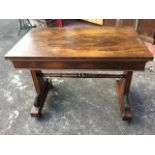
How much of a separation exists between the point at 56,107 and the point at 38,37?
2.37 feet

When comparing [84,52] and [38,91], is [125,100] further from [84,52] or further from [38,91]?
[38,91]

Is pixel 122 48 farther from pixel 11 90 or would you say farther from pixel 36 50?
pixel 11 90

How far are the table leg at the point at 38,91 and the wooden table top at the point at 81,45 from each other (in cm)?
31

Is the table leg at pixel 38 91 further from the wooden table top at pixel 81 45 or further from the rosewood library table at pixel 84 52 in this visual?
the wooden table top at pixel 81 45

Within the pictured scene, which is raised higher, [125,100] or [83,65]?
[83,65]

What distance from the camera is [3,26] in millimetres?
4109

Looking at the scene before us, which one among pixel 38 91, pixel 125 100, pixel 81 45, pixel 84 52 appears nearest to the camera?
pixel 84 52

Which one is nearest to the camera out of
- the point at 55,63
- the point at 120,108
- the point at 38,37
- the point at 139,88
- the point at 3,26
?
the point at 55,63

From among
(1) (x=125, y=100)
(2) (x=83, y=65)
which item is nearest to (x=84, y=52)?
(2) (x=83, y=65)

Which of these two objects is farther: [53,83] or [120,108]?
[53,83]

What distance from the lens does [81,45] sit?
1.29 metres

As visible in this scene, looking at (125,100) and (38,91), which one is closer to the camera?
(125,100)

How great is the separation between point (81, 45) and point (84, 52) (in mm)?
131

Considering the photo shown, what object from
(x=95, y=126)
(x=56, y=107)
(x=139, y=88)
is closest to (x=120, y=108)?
(x=95, y=126)
